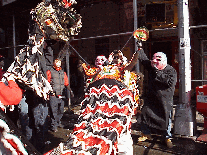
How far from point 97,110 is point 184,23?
3566mm

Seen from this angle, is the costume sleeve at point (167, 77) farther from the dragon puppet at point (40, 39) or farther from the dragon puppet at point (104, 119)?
the dragon puppet at point (40, 39)

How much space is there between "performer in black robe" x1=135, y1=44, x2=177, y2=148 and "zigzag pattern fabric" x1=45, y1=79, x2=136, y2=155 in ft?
5.62

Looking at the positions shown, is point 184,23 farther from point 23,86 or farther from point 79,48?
point 79,48

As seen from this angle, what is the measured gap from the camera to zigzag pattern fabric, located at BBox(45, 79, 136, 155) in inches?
81.4

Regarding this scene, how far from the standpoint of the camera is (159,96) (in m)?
4.43

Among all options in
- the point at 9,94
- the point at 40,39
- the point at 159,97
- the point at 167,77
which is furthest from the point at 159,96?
the point at 9,94

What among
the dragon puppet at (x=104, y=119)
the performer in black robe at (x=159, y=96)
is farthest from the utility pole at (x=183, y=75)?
the dragon puppet at (x=104, y=119)

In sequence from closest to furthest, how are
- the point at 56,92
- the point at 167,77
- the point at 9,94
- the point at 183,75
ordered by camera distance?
the point at 9,94
the point at 167,77
the point at 183,75
the point at 56,92

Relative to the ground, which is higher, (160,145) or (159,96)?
(159,96)

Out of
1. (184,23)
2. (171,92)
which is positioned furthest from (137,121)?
(184,23)

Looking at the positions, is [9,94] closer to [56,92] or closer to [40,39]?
[40,39]

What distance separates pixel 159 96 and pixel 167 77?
0.41 metres

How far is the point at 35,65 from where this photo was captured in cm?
318

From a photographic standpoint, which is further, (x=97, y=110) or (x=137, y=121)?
(x=137, y=121)
